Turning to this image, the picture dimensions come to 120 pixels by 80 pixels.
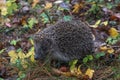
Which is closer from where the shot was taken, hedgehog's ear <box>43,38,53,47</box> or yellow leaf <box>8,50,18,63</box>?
hedgehog's ear <box>43,38,53,47</box>

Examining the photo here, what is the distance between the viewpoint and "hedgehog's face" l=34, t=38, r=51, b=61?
438 centimetres

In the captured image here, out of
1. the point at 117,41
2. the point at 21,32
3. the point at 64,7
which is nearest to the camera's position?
the point at 117,41

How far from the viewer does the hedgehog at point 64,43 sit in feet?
14.4

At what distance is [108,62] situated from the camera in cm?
452

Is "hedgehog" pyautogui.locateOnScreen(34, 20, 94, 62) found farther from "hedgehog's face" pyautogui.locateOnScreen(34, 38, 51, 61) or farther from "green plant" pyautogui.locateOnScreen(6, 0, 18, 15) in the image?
"green plant" pyautogui.locateOnScreen(6, 0, 18, 15)

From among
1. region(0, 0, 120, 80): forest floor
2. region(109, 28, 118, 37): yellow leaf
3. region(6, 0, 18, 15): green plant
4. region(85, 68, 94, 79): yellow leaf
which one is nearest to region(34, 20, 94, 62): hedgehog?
region(0, 0, 120, 80): forest floor

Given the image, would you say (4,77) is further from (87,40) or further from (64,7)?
(64,7)

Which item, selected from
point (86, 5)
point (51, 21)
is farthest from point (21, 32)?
point (86, 5)

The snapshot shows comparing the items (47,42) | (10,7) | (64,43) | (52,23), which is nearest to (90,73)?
(64,43)

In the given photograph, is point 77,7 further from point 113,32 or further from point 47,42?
point 47,42

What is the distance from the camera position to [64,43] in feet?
14.5

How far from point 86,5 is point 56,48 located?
1.76 meters

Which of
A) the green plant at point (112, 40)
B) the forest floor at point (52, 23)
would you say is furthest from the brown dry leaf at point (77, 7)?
the green plant at point (112, 40)

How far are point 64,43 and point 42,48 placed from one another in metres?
0.25
